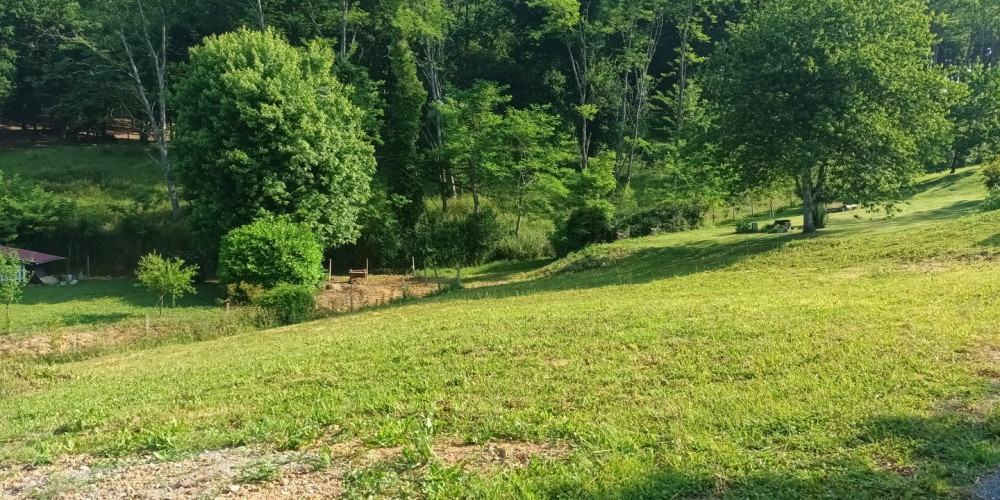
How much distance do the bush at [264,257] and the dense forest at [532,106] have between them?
219 cm

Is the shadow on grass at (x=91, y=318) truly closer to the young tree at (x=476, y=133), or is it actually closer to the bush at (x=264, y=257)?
→ the bush at (x=264, y=257)

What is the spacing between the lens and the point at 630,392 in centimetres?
685

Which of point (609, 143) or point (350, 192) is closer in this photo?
point (350, 192)

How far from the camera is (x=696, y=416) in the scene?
19.3ft

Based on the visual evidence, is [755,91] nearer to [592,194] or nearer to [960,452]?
[592,194]

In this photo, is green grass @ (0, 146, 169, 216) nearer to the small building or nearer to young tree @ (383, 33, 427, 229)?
the small building

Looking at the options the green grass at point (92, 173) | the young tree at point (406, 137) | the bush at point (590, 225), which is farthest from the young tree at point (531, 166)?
the green grass at point (92, 173)

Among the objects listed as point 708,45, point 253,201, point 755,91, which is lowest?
point 253,201

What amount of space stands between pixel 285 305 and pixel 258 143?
10.2m

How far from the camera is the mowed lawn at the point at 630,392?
483cm

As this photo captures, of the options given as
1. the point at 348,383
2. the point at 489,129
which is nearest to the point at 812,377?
the point at 348,383

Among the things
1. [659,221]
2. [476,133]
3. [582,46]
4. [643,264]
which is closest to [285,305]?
[643,264]

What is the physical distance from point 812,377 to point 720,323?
2.92 metres

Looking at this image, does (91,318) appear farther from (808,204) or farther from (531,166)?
(808,204)
